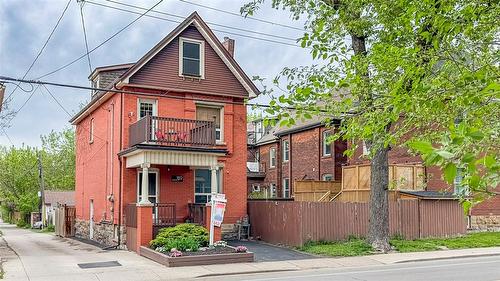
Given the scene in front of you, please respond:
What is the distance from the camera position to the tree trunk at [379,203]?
20125 millimetres

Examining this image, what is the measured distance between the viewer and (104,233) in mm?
24516

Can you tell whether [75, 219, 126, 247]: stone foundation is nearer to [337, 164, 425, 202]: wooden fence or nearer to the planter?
the planter

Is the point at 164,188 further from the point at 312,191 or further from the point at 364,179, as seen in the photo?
the point at 364,179

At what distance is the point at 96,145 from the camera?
27.4m

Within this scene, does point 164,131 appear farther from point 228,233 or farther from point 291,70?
point 291,70

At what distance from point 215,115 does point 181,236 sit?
7.83 meters

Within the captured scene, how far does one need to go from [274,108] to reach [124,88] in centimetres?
1785

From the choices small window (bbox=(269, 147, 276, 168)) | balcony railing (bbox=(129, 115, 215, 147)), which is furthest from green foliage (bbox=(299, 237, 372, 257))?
small window (bbox=(269, 147, 276, 168))

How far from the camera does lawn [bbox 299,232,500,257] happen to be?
19578 millimetres

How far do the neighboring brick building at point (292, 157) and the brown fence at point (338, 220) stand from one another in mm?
8094

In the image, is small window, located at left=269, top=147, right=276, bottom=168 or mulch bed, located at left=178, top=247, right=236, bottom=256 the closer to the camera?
mulch bed, located at left=178, top=247, right=236, bottom=256

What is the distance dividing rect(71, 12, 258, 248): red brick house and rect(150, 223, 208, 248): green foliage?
1.23 metres

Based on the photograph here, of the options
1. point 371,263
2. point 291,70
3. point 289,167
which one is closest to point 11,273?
point 291,70

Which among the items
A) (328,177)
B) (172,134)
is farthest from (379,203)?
(328,177)
